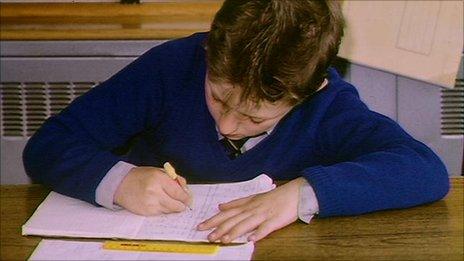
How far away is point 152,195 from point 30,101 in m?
0.98

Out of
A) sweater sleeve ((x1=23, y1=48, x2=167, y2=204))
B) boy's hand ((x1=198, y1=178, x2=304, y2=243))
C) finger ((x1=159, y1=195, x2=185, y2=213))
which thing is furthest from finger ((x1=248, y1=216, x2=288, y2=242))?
sweater sleeve ((x1=23, y1=48, x2=167, y2=204))

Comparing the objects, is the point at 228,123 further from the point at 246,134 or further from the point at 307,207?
the point at 307,207

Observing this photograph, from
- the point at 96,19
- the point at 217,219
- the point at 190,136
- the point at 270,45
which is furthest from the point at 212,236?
the point at 96,19

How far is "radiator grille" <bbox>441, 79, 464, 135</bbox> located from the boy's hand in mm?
935

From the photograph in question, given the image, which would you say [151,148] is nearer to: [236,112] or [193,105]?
[193,105]

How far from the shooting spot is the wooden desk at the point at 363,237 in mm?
902

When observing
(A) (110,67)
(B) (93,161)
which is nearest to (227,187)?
(B) (93,161)

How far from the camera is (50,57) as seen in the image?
1814mm

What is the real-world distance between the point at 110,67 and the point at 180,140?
584 mm

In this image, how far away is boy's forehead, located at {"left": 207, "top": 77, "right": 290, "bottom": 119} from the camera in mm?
1022

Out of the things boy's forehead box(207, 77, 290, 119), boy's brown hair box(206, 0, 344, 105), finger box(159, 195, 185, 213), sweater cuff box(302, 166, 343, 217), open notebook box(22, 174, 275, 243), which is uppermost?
boy's brown hair box(206, 0, 344, 105)

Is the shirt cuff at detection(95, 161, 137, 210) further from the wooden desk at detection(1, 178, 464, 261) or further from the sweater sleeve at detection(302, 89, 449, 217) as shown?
the sweater sleeve at detection(302, 89, 449, 217)

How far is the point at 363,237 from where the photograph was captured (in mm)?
947

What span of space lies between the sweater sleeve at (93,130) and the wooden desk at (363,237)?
0.08m
